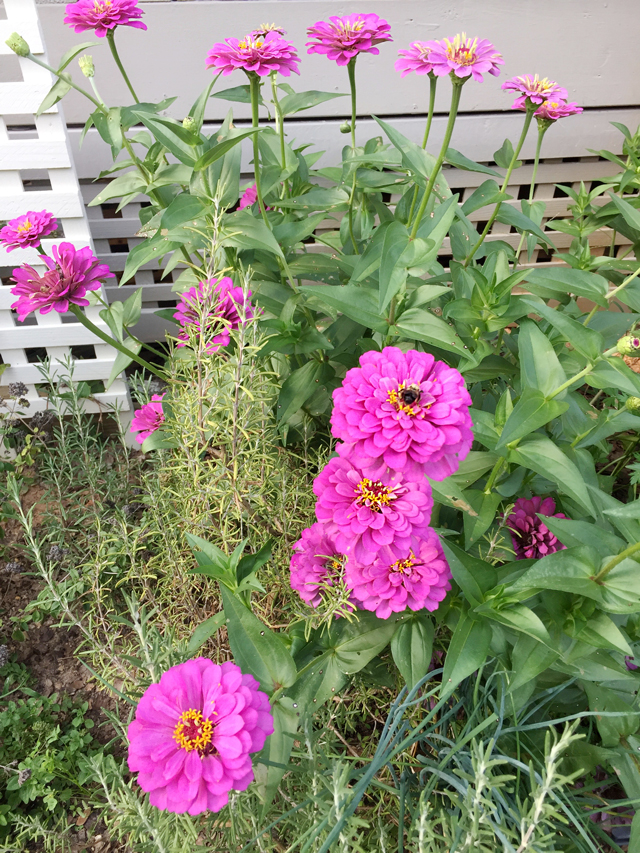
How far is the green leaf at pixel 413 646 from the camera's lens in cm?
87

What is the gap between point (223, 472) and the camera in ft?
3.09

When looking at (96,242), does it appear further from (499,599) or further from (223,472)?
→ (499,599)

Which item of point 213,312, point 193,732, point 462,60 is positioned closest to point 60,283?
point 213,312

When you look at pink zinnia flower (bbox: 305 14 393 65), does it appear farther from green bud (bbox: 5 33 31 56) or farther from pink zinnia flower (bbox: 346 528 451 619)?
pink zinnia flower (bbox: 346 528 451 619)

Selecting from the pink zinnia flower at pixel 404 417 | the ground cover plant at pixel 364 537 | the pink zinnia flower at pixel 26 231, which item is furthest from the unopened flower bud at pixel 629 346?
the pink zinnia flower at pixel 26 231

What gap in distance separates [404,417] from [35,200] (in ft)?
4.84

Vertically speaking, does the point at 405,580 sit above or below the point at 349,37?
below

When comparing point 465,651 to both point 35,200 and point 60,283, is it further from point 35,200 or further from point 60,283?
point 35,200

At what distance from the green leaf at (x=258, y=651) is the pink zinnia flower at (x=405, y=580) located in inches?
5.1

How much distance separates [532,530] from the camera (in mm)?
1053

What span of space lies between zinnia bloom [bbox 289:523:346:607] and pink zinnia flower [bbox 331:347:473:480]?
21 cm

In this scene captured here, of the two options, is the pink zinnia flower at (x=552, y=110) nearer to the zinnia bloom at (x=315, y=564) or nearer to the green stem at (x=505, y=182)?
the green stem at (x=505, y=182)

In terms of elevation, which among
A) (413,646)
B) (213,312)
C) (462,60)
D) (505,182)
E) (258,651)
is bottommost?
(413,646)

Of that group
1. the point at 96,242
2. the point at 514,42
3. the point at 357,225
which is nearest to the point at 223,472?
the point at 357,225
